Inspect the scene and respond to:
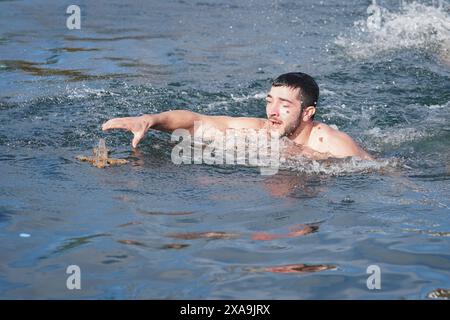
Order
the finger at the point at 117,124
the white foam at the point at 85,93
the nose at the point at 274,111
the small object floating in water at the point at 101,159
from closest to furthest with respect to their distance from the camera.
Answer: the finger at the point at 117,124 → the small object floating in water at the point at 101,159 → the nose at the point at 274,111 → the white foam at the point at 85,93

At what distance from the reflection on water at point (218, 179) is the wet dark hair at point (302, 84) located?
64cm

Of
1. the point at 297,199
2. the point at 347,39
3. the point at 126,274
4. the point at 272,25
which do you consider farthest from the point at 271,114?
the point at 272,25

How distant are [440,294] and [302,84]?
299cm

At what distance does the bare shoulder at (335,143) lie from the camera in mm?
6746

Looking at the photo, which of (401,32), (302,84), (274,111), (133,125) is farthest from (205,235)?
(401,32)

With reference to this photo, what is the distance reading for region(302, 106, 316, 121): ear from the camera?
7.04 m

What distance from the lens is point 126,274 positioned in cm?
445

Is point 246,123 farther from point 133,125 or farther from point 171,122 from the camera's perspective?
point 133,125

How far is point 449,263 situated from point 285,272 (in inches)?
37.8

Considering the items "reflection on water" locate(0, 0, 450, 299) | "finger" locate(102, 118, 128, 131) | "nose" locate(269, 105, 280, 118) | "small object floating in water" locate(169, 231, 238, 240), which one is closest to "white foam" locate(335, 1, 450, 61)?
"reflection on water" locate(0, 0, 450, 299)

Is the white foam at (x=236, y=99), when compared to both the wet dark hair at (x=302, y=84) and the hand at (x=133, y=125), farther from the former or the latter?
the hand at (x=133, y=125)

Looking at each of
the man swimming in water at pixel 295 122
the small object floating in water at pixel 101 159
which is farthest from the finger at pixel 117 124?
the man swimming in water at pixel 295 122

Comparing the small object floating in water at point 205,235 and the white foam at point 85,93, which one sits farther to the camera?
the white foam at point 85,93

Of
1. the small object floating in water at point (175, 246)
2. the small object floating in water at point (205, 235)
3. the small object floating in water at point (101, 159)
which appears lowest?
the small object floating in water at point (175, 246)
